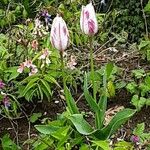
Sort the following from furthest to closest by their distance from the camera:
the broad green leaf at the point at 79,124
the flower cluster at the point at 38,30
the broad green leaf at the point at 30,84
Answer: the flower cluster at the point at 38,30
the broad green leaf at the point at 30,84
the broad green leaf at the point at 79,124

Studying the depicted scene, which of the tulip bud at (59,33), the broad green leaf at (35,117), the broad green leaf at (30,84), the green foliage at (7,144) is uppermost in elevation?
the tulip bud at (59,33)

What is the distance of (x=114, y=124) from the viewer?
240cm

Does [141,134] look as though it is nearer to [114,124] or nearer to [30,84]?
[114,124]

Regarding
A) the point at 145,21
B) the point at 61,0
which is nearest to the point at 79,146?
the point at 145,21

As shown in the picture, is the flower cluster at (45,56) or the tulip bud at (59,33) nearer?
the tulip bud at (59,33)

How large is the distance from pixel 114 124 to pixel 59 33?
49cm

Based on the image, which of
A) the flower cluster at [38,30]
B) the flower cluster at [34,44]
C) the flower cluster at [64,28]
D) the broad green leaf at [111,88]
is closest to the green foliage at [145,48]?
the broad green leaf at [111,88]

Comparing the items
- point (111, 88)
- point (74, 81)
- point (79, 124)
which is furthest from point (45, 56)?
point (79, 124)

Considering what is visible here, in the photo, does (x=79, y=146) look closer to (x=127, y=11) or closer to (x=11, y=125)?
(x=11, y=125)

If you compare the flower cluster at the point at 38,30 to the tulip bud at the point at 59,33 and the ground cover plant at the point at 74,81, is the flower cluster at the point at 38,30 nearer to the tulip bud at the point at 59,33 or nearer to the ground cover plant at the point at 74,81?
the ground cover plant at the point at 74,81

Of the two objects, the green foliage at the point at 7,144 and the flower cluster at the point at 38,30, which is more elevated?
the flower cluster at the point at 38,30

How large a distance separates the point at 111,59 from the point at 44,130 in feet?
4.02

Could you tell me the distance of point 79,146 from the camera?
2.58 metres

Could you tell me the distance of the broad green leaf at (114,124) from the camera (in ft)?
7.83
